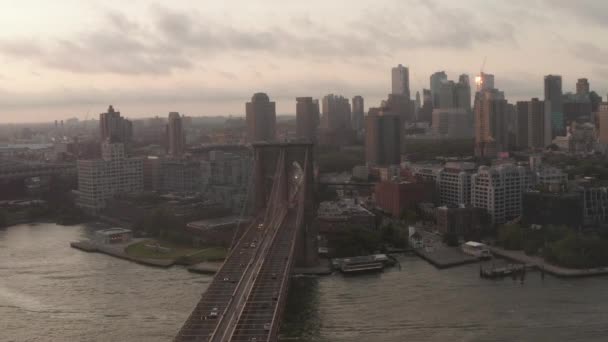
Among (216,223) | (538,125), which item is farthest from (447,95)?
(216,223)

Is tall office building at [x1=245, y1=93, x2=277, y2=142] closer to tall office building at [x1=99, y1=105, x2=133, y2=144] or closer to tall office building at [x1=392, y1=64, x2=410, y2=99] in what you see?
tall office building at [x1=99, y1=105, x2=133, y2=144]

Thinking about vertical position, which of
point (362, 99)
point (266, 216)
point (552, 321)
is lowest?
point (552, 321)

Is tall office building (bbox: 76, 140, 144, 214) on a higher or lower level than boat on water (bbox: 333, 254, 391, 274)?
higher

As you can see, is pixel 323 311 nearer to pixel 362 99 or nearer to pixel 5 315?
pixel 5 315

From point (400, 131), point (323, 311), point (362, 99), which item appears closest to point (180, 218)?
point (323, 311)

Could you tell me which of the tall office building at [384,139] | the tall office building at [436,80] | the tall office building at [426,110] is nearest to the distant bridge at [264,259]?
the tall office building at [384,139]

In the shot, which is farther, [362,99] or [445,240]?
[362,99]

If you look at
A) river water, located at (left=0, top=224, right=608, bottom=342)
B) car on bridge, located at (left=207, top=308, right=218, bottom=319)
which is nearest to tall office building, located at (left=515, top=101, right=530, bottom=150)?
river water, located at (left=0, top=224, right=608, bottom=342)
